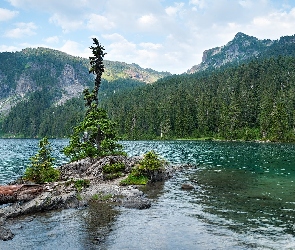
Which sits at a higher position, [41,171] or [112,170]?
[41,171]

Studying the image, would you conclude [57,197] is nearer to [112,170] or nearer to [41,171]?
[41,171]

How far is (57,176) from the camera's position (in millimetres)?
43094

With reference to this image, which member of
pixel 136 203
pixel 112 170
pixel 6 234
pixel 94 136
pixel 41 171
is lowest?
pixel 6 234

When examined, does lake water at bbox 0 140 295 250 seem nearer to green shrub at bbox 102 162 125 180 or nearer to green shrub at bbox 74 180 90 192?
green shrub at bbox 74 180 90 192

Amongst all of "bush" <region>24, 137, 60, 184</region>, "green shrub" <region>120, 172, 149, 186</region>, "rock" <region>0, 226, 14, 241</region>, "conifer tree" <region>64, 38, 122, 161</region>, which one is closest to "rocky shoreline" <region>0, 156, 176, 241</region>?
"rock" <region>0, 226, 14, 241</region>

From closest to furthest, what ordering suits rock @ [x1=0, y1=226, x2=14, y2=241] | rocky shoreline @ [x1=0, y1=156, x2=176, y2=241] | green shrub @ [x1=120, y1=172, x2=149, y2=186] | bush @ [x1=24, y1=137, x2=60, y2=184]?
rock @ [x1=0, y1=226, x2=14, y2=241]
rocky shoreline @ [x1=0, y1=156, x2=176, y2=241]
bush @ [x1=24, y1=137, x2=60, y2=184]
green shrub @ [x1=120, y1=172, x2=149, y2=186]

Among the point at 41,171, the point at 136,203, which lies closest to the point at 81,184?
the point at 41,171

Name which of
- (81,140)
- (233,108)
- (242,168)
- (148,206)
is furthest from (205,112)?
(148,206)

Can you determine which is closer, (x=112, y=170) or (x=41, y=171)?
(x=41, y=171)

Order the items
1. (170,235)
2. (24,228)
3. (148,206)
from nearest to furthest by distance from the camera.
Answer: (170,235) → (24,228) → (148,206)

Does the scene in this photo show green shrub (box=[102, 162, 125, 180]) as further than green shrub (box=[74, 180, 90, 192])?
Yes

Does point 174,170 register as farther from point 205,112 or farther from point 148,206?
point 205,112

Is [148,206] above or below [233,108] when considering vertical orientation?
below

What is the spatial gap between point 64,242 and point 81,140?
30987 mm
